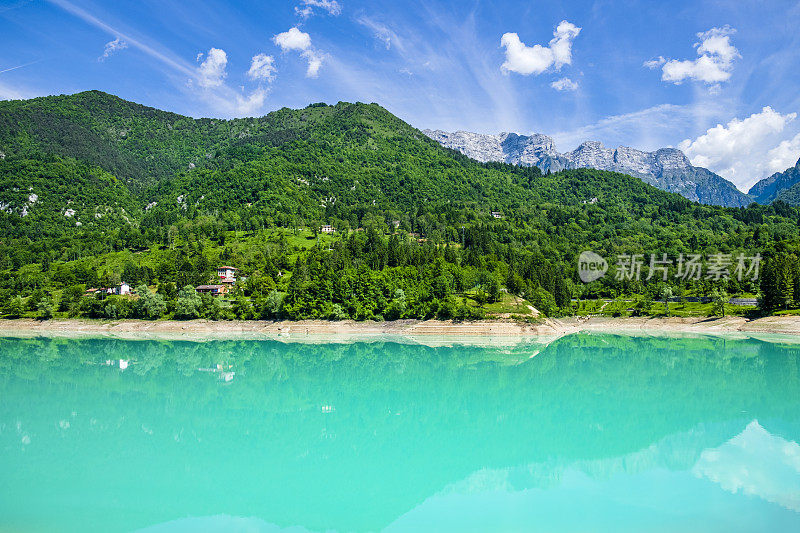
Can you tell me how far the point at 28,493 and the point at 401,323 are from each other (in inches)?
1488

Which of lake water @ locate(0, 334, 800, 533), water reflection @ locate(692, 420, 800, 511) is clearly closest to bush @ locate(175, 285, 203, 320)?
lake water @ locate(0, 334, 800, 533)

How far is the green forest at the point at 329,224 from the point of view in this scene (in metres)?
53.2

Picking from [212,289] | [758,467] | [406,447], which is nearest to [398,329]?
[212,289]

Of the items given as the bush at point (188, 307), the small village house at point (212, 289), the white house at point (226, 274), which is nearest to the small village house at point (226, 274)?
the white house at point (226, 274)

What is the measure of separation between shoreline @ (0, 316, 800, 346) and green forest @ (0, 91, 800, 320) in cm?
151

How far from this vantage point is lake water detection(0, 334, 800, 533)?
39.8 feet

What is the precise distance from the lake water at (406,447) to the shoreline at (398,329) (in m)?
12.6

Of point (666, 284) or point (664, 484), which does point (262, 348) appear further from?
point (666, 284)

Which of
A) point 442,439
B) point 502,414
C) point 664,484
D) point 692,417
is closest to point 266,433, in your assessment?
point 442,439

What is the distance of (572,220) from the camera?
108 metres

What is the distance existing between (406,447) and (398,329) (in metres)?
31.2

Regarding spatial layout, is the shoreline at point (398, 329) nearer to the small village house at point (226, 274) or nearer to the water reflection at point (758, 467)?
the small village house at point (226, 274)

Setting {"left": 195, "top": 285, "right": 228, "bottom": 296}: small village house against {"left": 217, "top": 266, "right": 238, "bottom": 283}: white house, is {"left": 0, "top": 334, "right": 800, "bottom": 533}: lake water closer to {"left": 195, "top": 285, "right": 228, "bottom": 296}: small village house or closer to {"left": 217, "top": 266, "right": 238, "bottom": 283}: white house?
{"left": 195, "top": 285, "right": 228, "bottom": 296}: small village house

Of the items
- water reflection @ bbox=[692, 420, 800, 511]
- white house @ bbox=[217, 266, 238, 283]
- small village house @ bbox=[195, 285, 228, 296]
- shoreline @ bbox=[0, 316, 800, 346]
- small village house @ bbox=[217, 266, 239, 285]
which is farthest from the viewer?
white house @ bbox=[217, 266, 238, 283]
